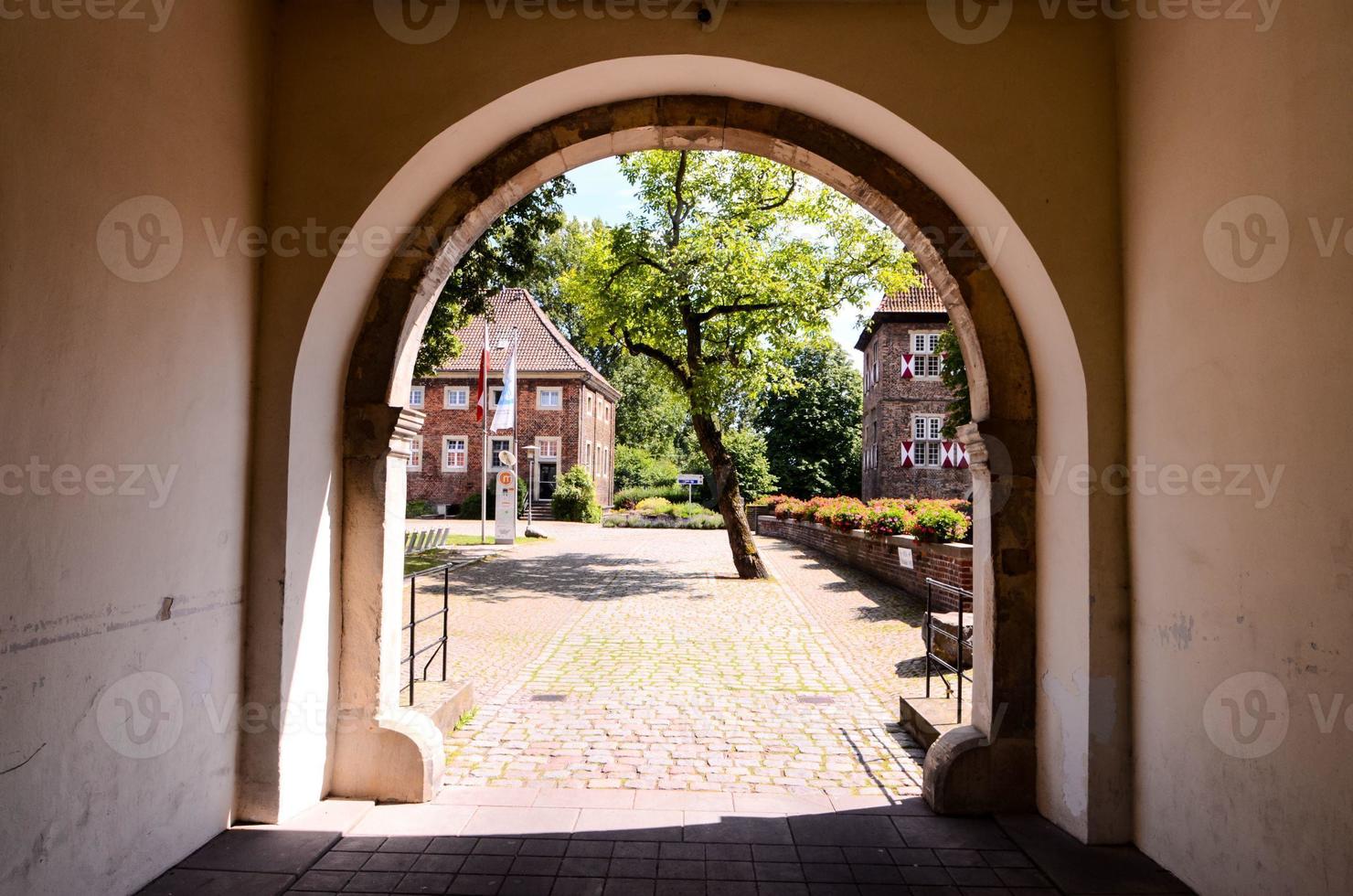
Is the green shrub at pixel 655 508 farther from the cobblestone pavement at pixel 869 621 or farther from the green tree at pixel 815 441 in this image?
the cobblestone pavement at pixel 869 621

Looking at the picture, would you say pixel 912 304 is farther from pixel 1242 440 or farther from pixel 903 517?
pixel 1242 440

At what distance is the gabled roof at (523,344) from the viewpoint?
36.2 meters

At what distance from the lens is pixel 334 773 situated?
417 cm

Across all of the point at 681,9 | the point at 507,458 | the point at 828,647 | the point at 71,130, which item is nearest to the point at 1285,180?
the point at 681,9

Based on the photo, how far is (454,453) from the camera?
36531 millimetres

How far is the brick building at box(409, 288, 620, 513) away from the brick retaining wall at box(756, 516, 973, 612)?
55.1ft

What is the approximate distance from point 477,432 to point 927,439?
1872 centimetres

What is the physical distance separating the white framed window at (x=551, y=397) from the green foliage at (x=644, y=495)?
5327mm

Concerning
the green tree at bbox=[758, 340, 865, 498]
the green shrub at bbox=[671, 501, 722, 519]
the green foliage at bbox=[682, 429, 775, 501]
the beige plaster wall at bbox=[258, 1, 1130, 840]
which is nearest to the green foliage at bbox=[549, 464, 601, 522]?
the green shrub at bbox=[671, 501, 722, 519]

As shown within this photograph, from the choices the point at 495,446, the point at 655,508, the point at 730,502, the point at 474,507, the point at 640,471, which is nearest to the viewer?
the point at 730,502

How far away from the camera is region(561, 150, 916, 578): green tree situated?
14.2 metres

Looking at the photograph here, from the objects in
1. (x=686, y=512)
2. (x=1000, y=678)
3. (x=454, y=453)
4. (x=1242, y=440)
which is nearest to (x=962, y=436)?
(x=1000, y=678)

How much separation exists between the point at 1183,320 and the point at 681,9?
8.59ft

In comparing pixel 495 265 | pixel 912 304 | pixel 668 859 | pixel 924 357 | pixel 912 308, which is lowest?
pixel 668 859
